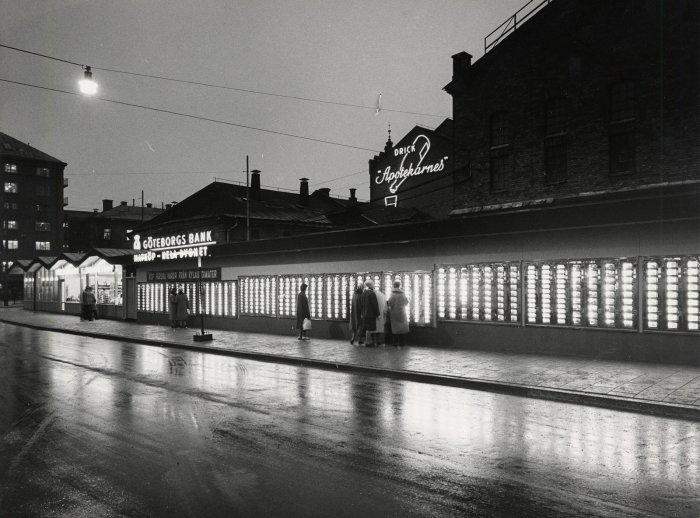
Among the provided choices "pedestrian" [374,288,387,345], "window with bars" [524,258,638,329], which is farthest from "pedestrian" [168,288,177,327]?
"window with bars" [524,258,638,329]

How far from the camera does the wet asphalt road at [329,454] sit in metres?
4.94

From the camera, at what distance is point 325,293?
19.7m

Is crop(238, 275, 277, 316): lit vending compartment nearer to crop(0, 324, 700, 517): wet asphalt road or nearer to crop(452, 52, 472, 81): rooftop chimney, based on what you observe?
crop(0, 324, 700, 517): wet asphalt road

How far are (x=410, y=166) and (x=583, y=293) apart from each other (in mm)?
16199

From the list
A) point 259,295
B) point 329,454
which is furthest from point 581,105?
point 329,454

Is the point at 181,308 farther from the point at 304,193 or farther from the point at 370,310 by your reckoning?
the point at 304,193

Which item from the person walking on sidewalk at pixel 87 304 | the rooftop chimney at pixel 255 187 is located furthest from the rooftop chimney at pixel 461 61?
the rooftop chimney at pixel 255 187

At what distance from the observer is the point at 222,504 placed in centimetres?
491

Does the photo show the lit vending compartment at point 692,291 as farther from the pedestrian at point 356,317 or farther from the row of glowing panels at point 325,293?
the pedestrian at point 356,317

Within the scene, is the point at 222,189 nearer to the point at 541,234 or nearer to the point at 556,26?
the point at 556,26

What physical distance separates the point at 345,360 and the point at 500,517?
366 inches

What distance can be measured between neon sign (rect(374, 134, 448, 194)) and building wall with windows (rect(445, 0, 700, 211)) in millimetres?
4364

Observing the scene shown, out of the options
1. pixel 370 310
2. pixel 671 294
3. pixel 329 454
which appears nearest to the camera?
pixel 329 454

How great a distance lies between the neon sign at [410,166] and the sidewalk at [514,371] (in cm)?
1239
